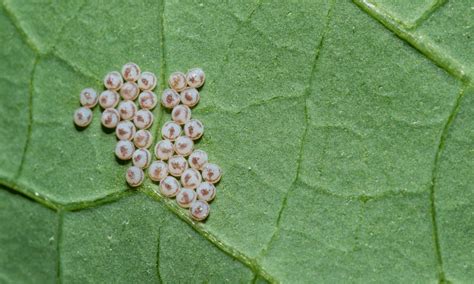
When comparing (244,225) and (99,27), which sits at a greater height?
(99,27)

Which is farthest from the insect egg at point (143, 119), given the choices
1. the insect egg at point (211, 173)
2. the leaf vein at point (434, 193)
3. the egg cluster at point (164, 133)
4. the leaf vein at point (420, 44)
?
the leaf vein at point (434, 193)

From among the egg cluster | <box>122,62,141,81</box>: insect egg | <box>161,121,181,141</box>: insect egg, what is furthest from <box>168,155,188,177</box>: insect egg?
<box>122,62,141,81</box>: insect egg

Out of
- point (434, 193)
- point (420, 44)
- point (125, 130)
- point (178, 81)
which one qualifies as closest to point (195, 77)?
point (178, 81)

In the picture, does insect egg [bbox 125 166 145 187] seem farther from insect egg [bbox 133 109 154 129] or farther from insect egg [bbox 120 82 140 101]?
insect egg [bbox 120 82 140 101]

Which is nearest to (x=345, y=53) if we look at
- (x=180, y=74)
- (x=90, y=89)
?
(x=180, y=74)

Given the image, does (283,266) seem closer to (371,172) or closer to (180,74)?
(371,172)

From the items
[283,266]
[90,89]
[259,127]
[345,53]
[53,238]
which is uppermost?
[345,53]
